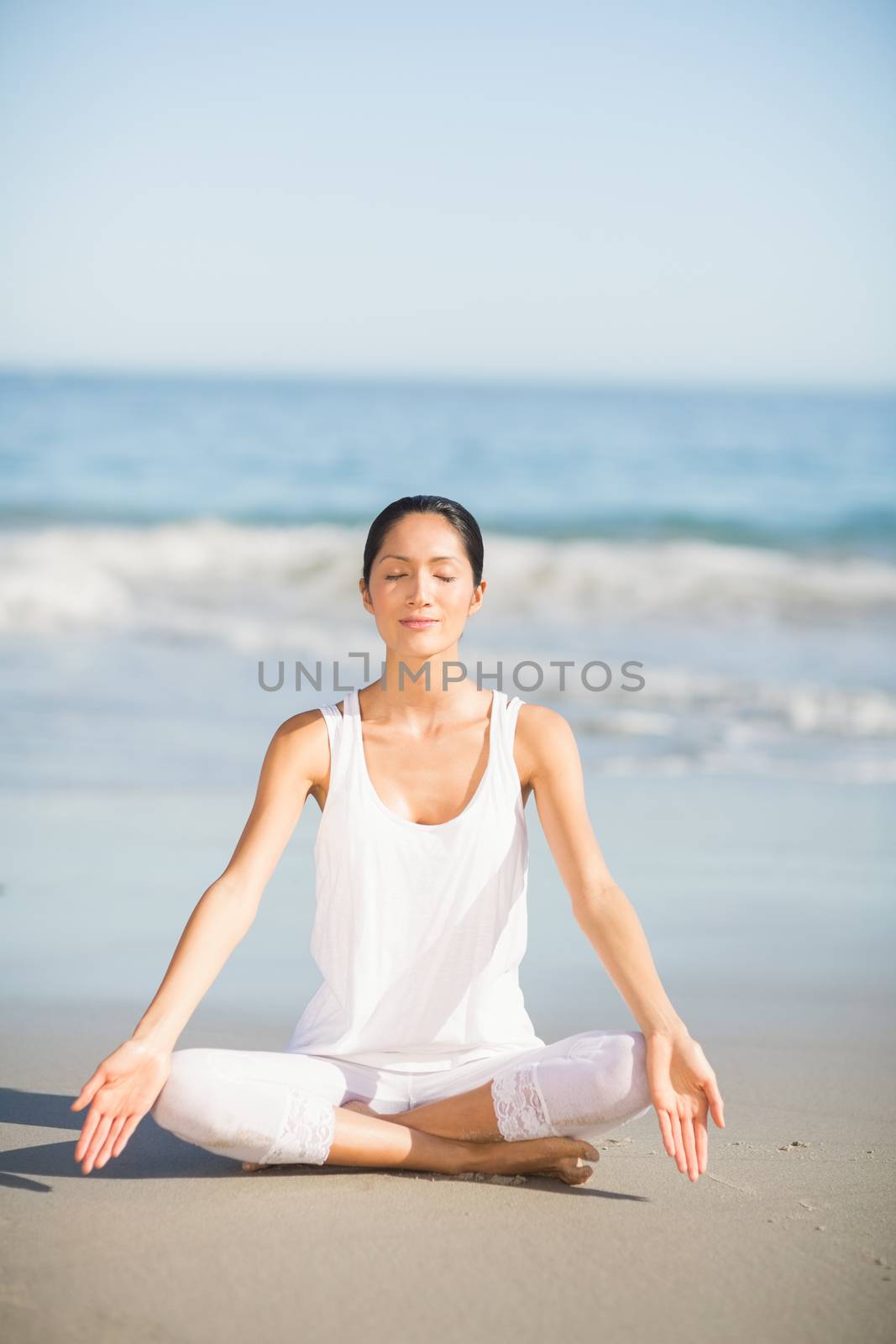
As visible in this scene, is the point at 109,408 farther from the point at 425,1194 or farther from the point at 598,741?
the point at 425,1194

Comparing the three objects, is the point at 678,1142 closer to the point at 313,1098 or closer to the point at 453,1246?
the point at 453,1246

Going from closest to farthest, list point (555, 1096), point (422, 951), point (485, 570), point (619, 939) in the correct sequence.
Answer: point (555, 1096) < point (619, 939) < point (422, 951) < point (485, 570)

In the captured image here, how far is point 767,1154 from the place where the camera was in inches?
124

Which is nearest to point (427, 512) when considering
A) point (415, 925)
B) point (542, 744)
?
point (542, 744)

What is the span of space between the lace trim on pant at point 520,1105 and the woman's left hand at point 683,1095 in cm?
Answer: 23

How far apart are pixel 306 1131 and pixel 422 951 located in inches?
17.0

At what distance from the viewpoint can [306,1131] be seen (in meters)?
2.79

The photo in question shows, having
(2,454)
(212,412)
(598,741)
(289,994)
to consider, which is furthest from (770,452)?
(289,994)

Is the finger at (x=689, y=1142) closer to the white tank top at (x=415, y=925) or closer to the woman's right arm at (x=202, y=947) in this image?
the white tank top at (x=415, y=925)

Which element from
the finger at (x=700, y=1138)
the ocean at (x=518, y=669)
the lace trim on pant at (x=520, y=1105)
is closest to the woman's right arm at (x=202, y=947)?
the lace trim on pant at (x=520, y=1105)

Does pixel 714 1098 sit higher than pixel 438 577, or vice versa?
pixel 438 577

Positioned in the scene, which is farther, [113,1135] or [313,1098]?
[313,1098]

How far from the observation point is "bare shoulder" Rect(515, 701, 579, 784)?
120 inches

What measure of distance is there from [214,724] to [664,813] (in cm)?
276
